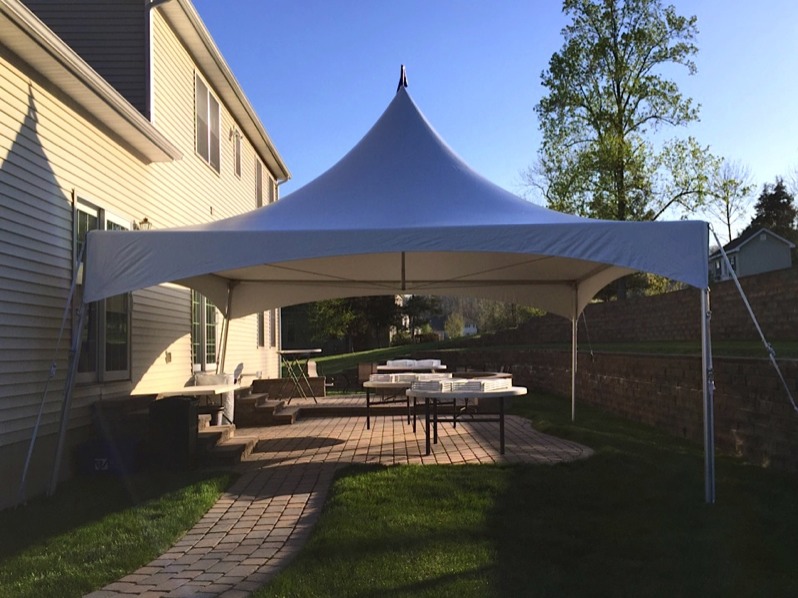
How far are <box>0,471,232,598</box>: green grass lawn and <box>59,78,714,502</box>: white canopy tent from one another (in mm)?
872

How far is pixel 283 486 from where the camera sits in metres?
6.65

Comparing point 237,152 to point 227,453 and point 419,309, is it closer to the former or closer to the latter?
point 227,453

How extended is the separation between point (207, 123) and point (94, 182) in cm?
468

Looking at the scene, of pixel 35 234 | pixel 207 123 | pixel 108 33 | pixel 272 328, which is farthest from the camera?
pixel 272 328

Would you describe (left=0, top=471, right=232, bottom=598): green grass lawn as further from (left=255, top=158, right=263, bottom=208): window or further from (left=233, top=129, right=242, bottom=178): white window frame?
(left=255, top=158, right=263, bottom=208): window

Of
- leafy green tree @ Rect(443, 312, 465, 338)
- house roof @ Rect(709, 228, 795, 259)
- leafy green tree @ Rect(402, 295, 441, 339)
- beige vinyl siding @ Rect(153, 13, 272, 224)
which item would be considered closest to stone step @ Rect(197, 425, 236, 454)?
beige vinyl siding @ Rect(153, 13, 272, 224)

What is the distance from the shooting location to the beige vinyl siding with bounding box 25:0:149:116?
906 cm

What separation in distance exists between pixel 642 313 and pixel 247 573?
1549 cm

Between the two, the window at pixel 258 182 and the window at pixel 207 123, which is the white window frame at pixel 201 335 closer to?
the window at pixel 207 123

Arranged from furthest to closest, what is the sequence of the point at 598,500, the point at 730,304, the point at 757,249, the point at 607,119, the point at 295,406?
the point at 757,249, the point at 607,119, the point at 730,304, the point at 295,406, the point at 598,500

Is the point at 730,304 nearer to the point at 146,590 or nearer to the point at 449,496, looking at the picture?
the point at 449,496

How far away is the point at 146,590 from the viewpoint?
412 centimetres

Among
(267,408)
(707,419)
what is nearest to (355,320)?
(267,408)

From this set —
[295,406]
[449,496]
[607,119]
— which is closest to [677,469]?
[449,496]
